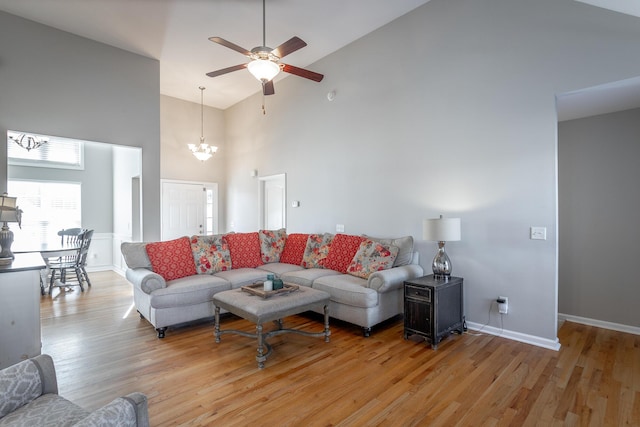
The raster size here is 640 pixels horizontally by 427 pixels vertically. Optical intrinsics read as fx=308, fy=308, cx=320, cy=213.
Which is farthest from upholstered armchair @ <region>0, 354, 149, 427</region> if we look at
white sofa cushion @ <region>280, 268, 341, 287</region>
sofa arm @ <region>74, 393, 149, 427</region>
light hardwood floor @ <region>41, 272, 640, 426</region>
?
white sofa cushion @ <region>280, 268, 341, 287</region>

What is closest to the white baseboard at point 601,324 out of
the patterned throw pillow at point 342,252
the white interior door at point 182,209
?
the patterned throw pillow at point 342,252

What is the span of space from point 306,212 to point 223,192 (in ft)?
10.3

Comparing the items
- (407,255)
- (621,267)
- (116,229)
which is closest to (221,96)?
(116,229)

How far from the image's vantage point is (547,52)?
9.98 ft

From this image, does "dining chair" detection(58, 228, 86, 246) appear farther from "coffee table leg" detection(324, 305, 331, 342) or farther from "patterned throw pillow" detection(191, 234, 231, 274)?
"coffee table leg" detection(324, 305, 331, 342)

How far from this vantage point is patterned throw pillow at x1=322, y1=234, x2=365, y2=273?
166 inches

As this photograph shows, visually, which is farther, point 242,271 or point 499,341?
point 242,271

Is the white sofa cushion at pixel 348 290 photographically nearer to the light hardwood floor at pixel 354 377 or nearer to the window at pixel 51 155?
the light hardwood floor at pixel 354 377

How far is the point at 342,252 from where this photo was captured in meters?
4.30

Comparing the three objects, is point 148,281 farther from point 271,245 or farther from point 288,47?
point 288,47

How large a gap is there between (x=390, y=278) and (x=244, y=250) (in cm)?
232

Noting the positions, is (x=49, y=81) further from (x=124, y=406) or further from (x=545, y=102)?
(x=545, y=102)

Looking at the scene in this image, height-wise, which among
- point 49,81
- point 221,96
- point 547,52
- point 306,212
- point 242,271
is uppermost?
point 221,96

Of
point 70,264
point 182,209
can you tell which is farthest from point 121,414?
point 182,209
